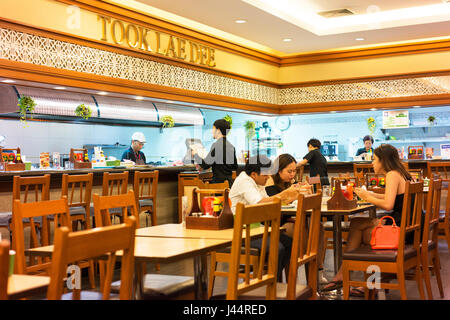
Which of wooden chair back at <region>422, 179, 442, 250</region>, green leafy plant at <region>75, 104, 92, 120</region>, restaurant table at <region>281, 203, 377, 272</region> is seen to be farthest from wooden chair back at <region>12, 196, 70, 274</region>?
green leafy plant at <region>75, 104, 92, 120</region>

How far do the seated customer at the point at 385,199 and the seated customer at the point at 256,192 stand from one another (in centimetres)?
55

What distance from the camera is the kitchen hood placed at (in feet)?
24.7

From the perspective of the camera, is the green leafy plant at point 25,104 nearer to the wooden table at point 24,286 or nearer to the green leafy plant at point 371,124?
the wooden table at point 24,286

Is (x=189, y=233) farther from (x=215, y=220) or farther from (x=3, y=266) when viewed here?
(x=3, y=266)

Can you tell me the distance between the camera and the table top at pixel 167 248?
2430 millimetres

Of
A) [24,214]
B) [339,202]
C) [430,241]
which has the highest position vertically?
[24,214]

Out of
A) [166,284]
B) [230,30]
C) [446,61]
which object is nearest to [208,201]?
[166,284]

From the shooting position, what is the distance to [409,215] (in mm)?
3904

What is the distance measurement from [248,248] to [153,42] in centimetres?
579

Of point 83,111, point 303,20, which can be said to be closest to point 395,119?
point 303,20

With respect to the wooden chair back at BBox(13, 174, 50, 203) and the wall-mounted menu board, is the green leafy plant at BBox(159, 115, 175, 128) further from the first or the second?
the wooden chair back at BBox(13, 174, 50, 203)

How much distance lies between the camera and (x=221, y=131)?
664cm

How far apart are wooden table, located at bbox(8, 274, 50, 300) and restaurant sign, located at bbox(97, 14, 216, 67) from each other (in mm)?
5412
